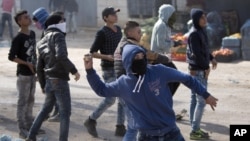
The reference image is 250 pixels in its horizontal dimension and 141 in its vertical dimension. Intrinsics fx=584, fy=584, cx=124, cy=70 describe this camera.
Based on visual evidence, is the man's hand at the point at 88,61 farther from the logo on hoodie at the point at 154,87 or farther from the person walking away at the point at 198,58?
the person walking away at the point at 198,58

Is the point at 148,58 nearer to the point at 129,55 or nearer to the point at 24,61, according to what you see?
the point at 129,55

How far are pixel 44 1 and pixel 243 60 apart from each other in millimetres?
11635

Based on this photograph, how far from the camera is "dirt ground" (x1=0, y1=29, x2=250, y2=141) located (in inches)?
322

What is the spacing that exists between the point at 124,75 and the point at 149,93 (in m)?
0.46

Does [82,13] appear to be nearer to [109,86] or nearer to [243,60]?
[243,60]

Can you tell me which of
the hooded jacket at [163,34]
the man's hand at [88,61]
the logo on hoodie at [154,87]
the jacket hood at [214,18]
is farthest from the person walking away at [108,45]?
the jacket hood at [214,18]

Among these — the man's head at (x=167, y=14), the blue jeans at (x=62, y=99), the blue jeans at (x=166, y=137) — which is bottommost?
the blue jeans at (x=62, y=99)

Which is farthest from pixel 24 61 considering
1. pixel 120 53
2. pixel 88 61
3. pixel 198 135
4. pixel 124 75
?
pixel 88 61

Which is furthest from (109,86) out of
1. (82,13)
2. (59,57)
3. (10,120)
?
(82,13)

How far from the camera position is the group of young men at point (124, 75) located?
16.1 ft

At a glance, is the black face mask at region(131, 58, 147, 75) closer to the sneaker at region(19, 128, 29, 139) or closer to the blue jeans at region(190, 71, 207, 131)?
the blue jeans at region(190, 71, 207, 131)

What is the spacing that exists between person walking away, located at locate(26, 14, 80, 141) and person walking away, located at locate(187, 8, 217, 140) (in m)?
1.73

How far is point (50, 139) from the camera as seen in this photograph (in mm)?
7809

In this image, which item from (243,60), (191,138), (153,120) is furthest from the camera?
(243,60)
